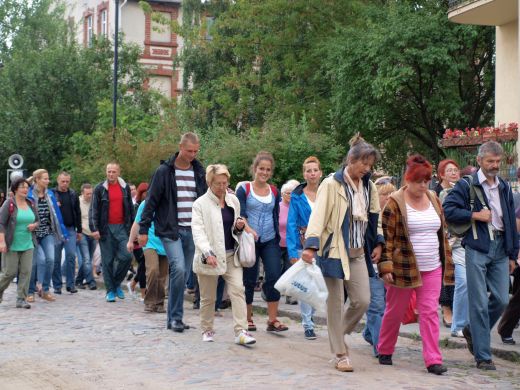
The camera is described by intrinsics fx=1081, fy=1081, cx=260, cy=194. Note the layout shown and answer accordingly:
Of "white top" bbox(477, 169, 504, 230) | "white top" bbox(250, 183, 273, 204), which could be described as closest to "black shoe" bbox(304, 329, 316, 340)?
"white top" bbox(250, 183, 273, 204)

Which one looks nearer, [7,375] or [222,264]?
[7,375]

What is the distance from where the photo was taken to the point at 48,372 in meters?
9.29

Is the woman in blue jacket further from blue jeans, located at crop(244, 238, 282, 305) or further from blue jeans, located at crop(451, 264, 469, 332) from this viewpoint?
blue jeans, located at crop(451, 264, 469, 332)

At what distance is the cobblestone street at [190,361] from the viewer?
867 centimetres

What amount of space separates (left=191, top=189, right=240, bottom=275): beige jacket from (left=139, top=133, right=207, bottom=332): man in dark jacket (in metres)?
0.99

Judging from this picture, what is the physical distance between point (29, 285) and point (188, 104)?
2814cm

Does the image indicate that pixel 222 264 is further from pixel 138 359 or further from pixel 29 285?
pixel 29 285

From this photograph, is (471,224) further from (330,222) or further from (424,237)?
(330,222)

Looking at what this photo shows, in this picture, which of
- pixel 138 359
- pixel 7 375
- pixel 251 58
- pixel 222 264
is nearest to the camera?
pixel 7 375

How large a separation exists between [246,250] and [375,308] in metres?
1.49

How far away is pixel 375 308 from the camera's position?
10.2m

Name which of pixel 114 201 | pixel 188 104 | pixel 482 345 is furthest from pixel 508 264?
pixel 188 104

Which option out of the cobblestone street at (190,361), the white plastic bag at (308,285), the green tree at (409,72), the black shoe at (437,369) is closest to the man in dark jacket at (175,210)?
the cobblestone street at (190,361)

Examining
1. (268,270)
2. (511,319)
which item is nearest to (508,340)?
(511,319)
